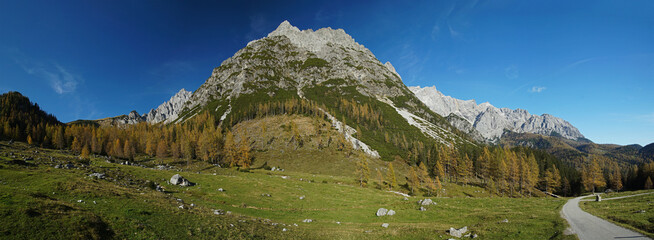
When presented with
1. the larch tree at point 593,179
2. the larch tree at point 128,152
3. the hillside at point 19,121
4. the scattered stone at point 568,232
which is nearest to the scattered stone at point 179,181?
the scattered stone at point 568,232

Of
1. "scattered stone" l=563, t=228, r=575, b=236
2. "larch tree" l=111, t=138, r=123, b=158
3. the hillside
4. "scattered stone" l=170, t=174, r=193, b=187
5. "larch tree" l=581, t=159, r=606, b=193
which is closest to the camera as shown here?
"scattered stone" l=563, t=228, r=575, b=236

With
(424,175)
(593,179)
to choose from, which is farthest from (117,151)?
(593,179)

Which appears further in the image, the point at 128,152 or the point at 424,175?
the point at 128,152

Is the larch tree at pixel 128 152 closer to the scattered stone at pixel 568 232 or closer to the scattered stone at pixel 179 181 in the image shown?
the scattered stone at pixel 179 181

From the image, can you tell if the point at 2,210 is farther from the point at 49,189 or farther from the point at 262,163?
the point at 262,163

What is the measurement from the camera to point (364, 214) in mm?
39094

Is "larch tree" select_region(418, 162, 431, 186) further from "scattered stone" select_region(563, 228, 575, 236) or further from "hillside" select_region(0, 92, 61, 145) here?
"hillside" select_region(0, 92, 61, 145)

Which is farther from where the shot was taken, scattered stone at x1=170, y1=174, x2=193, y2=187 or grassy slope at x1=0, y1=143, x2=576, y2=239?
scattered stone at x1=170, y1=174, x2=193, y2=187

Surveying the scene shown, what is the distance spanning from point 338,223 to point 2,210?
97.3 feet

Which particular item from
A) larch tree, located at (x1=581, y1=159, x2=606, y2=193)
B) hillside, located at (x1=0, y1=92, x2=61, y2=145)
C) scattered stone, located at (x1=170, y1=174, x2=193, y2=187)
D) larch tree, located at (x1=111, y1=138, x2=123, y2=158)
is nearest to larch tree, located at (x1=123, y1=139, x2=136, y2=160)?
larch tree, located at (x1=111, y1=138, x2=123, y2=158)

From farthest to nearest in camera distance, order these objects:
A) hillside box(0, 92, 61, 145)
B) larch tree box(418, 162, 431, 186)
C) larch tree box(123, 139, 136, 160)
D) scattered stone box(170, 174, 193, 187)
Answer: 1. hillside box(0, 92, 61, 145)
2. larch tree box(123, 139, 136, 160)
3. larch tree box(418, 162, 431, 186)
4. scattered stone box(170, 174, 193, 187)

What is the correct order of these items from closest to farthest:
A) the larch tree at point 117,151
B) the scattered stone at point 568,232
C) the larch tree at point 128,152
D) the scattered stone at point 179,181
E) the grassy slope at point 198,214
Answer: the grassy slope at point 198,214
the scattered stone at point 568,232
the scattered stone at point 179,181
the larch tree at point 128,152
the larch tree at point 117,151

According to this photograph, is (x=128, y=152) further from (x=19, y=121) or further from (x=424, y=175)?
(x=424, y=175)

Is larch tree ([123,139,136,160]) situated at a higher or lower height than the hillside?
lower
